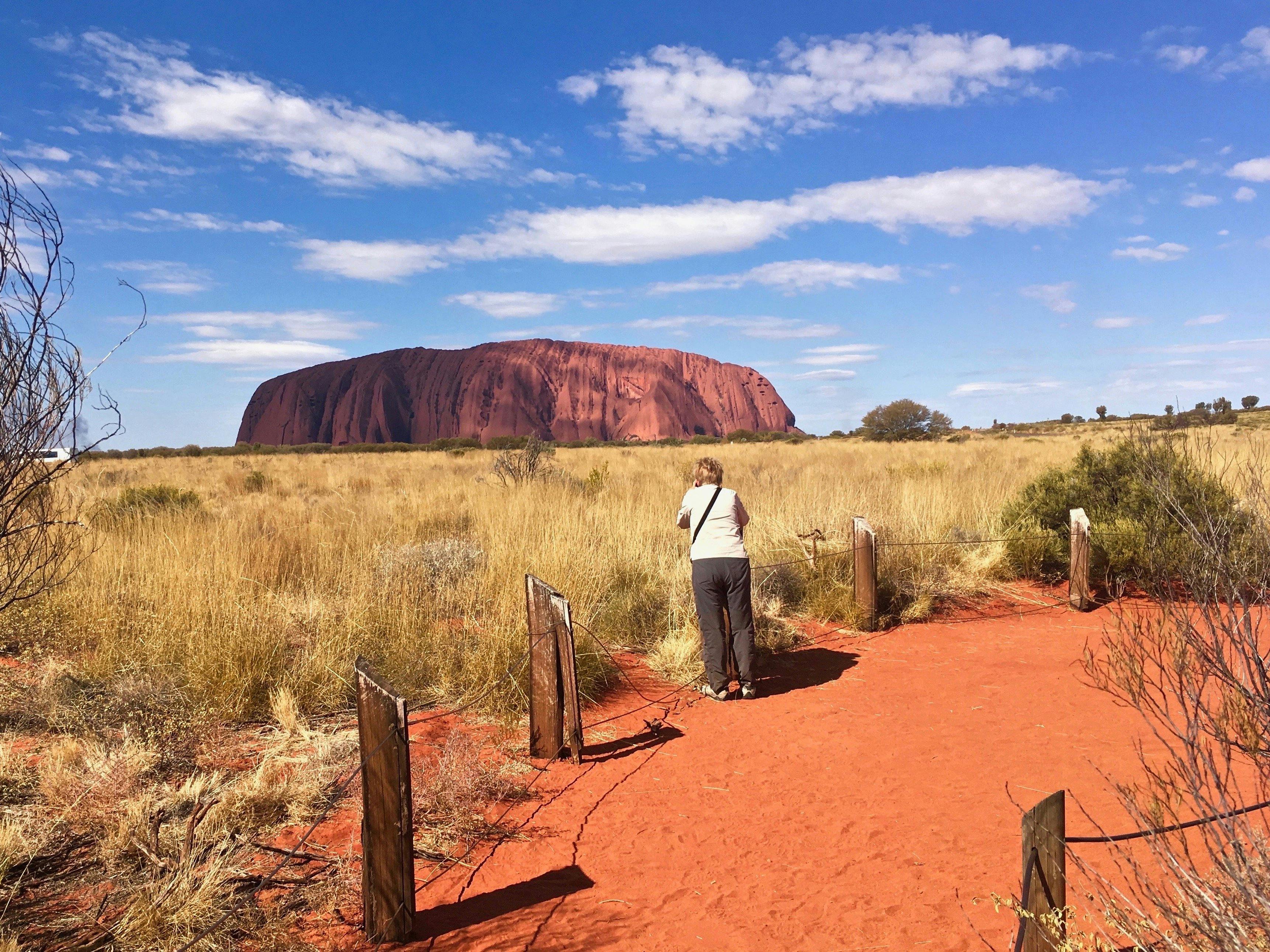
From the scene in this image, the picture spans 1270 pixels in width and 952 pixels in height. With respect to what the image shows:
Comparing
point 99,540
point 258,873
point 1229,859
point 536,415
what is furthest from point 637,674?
point 536,415

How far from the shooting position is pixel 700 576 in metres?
5.84

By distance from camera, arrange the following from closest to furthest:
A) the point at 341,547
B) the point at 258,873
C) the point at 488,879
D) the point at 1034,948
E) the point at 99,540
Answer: the point at 1034,948
the point at 258,873
the point at 488,879
the point at 99,540
the point at 341,547

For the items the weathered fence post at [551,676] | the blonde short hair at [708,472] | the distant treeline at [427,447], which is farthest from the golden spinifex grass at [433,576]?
the distant treeline at [427,447]

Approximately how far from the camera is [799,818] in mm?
4066

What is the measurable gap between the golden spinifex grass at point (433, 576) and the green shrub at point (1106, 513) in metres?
0.51

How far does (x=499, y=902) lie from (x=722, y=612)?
302 cm

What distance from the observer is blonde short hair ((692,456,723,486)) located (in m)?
6.02

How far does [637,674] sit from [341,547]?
3.89 metres

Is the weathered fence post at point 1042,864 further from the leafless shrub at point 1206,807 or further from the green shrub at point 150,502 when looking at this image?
the green shrub at point 150,502

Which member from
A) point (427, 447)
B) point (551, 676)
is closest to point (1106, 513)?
point (551, 676)

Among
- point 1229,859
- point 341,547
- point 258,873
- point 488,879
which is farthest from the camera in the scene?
point 341,547

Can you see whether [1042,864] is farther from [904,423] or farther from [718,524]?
[904,423]

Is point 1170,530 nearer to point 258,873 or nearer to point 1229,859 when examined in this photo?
point 1229,859

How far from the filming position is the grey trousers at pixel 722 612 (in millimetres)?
5797
